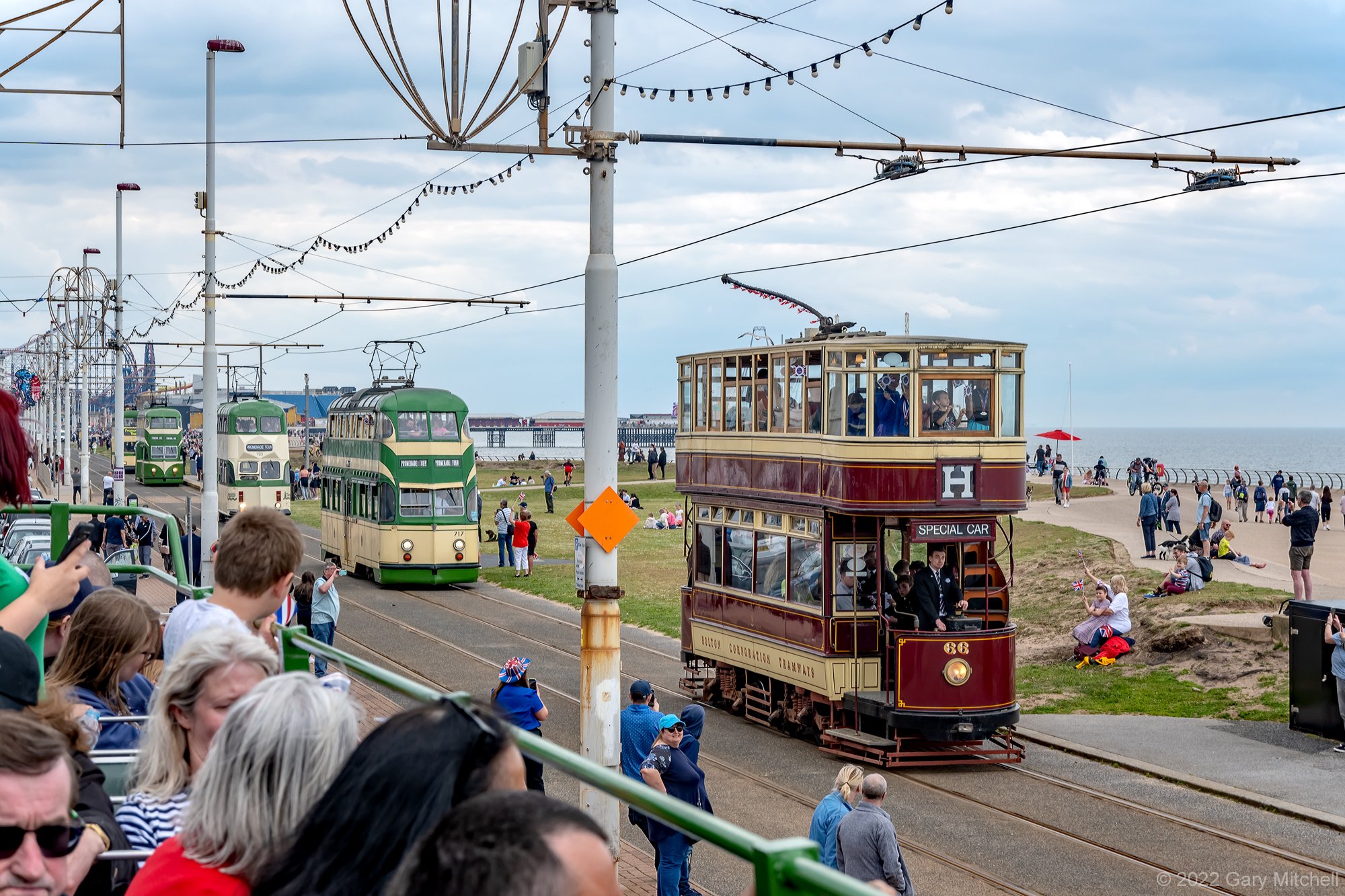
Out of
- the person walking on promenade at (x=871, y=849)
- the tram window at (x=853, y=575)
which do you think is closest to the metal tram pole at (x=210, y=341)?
the tram window at (x=853, y=575)

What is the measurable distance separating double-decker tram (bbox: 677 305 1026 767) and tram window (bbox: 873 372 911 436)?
0.02 metres

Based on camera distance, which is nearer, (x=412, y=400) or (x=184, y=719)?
(x=184, y=719)

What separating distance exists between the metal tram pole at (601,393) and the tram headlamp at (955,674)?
505 cm

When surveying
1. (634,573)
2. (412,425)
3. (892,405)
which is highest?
(892,405)

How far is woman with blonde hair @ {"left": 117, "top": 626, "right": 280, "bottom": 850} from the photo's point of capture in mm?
3705

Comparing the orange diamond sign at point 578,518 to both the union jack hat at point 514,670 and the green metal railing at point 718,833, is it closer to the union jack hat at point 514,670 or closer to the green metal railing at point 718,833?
the union jack hat at point 514,670

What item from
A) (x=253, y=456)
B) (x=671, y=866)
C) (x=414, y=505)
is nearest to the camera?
(x=671, y=866)

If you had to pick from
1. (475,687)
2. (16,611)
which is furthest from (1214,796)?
(16,611)

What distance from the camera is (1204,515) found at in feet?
115

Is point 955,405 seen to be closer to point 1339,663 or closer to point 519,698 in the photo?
→ point 1339,663

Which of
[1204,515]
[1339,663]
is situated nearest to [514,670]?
[1339,663]

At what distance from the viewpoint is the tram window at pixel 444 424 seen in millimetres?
32750

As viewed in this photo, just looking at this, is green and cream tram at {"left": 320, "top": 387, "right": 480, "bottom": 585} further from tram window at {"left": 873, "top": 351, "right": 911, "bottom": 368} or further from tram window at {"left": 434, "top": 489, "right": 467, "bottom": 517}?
tram window at {"left": 873, "top": 351, "right": 911, "bottom": 368}

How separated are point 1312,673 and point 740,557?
725cm
